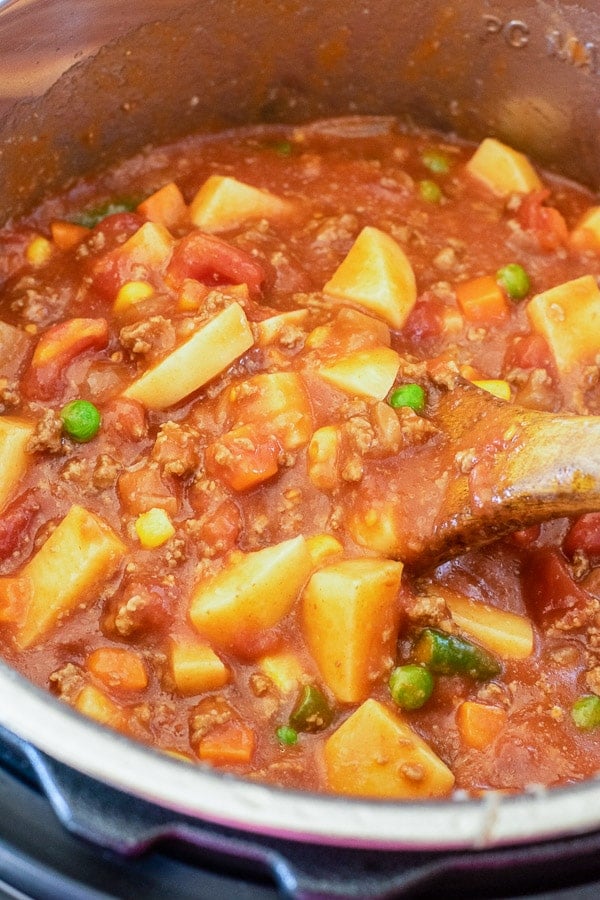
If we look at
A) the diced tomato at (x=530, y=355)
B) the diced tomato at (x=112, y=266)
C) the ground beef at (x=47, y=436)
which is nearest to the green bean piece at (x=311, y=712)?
the ground beef at (x=47, y=436)

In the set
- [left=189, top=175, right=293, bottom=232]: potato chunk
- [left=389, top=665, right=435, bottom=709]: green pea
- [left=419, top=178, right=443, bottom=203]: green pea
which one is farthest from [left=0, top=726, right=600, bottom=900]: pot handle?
[left=419, top=178, right=443, bottom=203]: green pea

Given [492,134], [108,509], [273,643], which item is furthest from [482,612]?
[492,134]

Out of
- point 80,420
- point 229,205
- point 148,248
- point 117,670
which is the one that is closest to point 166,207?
point 229,205

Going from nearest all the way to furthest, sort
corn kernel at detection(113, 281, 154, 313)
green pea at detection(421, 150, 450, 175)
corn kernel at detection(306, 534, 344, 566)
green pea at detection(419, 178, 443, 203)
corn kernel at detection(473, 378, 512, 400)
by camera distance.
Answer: corn kernel at detection(306, 534, 344, 566) → corn kernel at detection(473, 378, 512, 400) → corn kernel at detection(113, 281, 154, 313) → green pea at detection(419, 178, 443, 203) → green pea at detection(421, 150, 450, 175)

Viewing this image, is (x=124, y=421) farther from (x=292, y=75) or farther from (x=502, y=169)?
(x=502, y=169)

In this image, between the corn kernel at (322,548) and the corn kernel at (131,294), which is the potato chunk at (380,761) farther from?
the corn kernel at (131,294)

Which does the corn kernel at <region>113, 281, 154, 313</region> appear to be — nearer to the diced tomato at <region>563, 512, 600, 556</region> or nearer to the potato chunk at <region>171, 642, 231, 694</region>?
the potato chunk at <region>171, 642, 231, 694</region>

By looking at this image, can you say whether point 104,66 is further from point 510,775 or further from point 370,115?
point 510,775

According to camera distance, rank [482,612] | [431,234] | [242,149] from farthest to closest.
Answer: [242,149] < [431,234] < [482,612]
